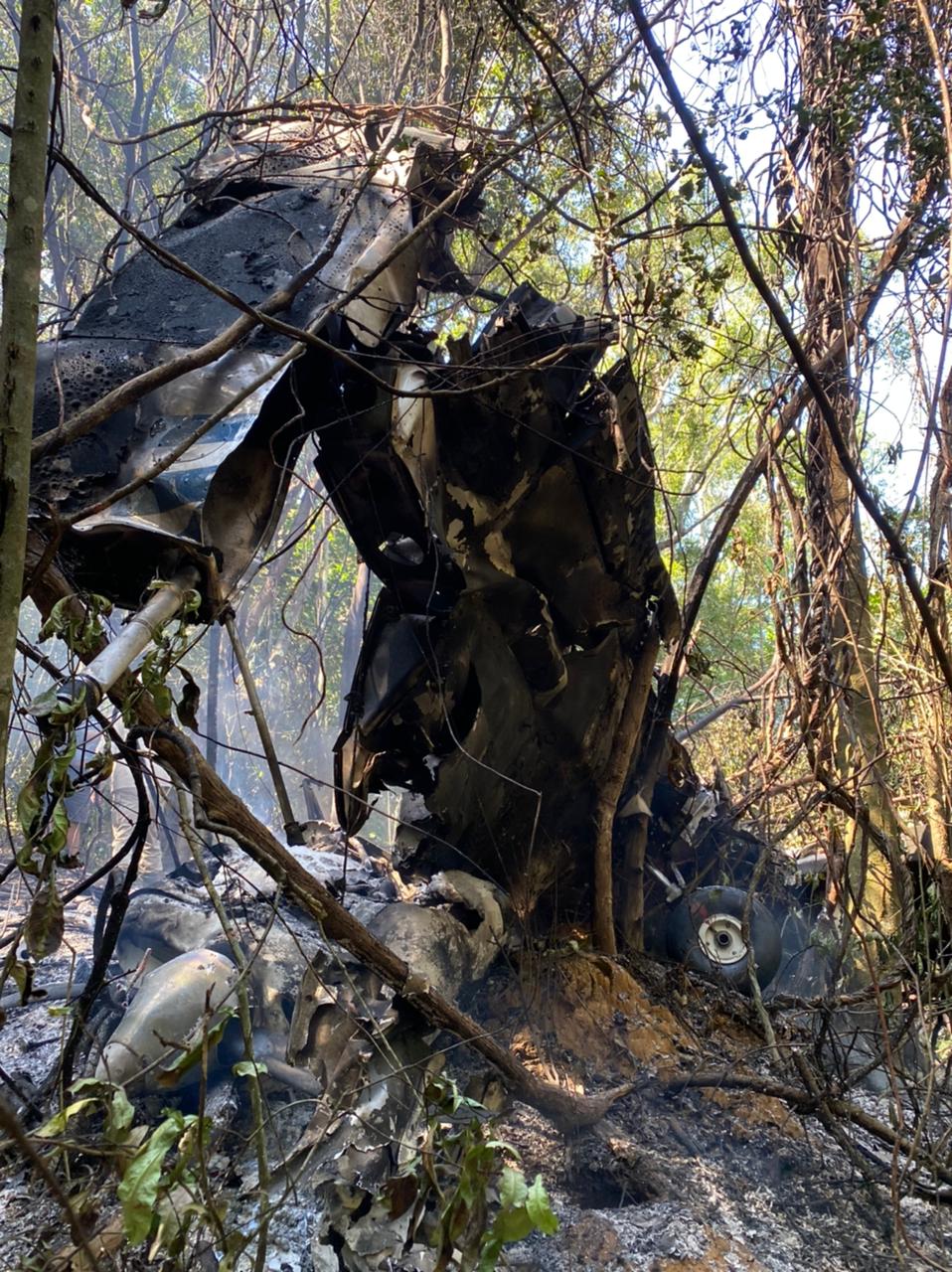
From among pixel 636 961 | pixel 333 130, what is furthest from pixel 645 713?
pixel 333 130

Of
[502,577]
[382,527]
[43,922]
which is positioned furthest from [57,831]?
[502,577]

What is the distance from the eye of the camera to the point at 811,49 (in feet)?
16.6

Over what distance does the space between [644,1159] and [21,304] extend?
147 inches

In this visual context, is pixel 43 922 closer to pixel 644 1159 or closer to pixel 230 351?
pixel 230 351

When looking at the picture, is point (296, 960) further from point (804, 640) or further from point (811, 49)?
point (811, 49)

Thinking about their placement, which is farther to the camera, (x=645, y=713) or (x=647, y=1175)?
(x=645, y=713)

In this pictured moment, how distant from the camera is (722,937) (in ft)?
18.3

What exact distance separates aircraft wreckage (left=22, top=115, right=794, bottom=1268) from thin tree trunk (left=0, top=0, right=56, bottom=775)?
70 cm

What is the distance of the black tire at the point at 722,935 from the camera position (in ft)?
18.1

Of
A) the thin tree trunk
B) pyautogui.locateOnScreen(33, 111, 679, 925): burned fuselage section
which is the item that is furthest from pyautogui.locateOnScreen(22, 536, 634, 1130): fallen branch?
the thin tree trunk

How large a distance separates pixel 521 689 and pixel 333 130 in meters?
3.08

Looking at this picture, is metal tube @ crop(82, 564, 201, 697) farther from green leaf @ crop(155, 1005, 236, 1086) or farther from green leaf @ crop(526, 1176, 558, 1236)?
green leaf @ crop(526, 1176, 558, 1236)

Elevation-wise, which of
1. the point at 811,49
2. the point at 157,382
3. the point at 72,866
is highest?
the point at 811,49

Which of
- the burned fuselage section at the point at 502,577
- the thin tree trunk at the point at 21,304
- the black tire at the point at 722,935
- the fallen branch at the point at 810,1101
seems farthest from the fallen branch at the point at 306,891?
the black tire at the point at 722,935
